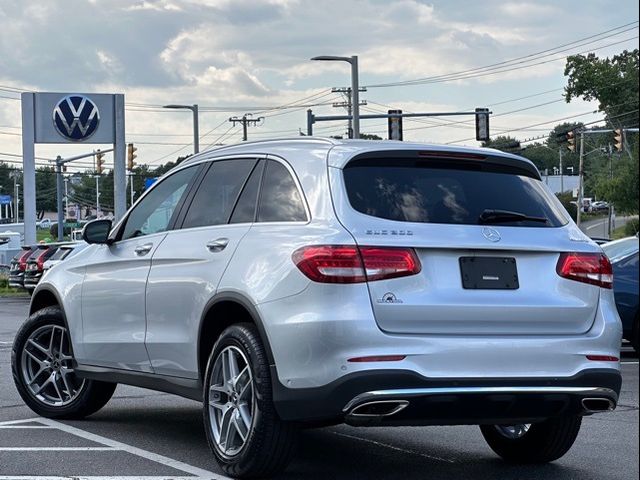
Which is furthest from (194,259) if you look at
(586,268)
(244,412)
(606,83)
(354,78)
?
(606,83)

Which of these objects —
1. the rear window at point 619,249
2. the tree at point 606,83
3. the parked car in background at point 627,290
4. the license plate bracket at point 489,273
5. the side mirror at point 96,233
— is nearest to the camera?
the license plate bracket at point 489,273

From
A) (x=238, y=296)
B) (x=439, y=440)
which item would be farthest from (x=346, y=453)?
(x=238, y=296)

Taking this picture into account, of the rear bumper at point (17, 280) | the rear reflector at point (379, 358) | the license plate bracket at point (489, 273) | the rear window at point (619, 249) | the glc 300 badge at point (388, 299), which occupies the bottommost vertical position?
the rear bumper at point (17, 280)

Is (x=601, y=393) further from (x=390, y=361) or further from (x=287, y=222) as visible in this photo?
(x=287, y=222)

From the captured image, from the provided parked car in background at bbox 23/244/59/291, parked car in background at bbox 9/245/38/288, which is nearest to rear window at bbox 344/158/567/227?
parked car in background at bbox 23/244/59/291

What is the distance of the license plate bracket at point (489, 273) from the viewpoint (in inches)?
238

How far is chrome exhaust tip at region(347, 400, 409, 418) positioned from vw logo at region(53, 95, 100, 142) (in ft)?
121

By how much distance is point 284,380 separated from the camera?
19.7 ft

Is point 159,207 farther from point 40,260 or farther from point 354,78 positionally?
point 354,78

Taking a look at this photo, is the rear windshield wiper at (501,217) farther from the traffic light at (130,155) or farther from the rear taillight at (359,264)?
the traffic light at (130,155)

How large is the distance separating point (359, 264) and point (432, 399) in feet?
2.39

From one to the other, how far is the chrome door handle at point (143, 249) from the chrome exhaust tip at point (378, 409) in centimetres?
234

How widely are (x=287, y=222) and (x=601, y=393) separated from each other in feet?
6.00

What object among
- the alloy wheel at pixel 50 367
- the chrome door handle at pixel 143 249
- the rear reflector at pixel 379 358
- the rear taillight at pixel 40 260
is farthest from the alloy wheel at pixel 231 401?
the rear taillight at pixel 40 260
